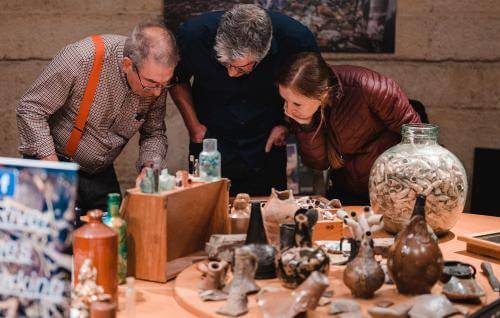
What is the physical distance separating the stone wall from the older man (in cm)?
Answer: 185

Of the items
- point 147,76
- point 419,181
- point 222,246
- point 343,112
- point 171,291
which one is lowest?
point 171,291

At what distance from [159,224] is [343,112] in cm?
131

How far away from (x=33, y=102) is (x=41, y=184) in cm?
161

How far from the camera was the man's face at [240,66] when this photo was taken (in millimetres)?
3217

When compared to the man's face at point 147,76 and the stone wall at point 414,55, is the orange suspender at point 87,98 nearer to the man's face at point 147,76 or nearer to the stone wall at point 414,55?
the man's face at point 147,76

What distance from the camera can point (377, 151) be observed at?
3.41 meters

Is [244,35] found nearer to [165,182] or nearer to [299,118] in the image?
[299,118]

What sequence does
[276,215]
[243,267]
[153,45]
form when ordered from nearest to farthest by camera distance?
[243,267], [276,215], [153,45]

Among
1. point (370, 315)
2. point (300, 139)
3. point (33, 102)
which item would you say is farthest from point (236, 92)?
point (370, 315)

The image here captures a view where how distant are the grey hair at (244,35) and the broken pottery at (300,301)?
145 cm

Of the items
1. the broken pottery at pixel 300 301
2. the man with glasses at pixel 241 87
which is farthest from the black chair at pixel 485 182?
the broken pottery at pixel 300 301

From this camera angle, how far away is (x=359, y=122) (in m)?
3.34

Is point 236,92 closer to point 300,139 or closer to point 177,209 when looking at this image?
point 300,139

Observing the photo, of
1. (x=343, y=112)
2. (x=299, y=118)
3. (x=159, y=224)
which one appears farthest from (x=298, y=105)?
(x=159, y=224)
